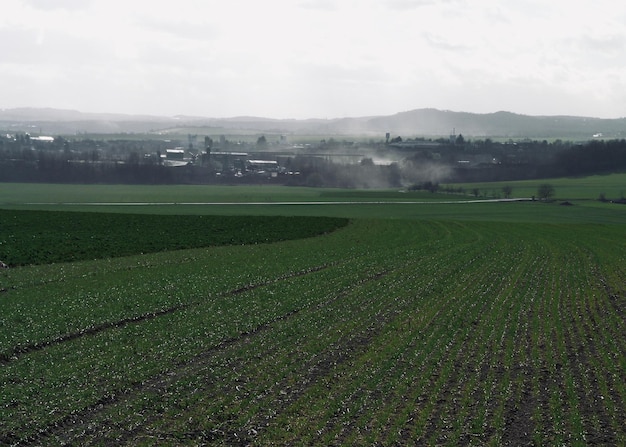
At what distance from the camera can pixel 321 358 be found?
23938 millimetres

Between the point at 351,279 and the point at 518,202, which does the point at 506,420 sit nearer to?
the point at 351,279

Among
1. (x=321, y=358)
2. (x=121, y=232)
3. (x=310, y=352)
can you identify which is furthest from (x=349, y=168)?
(x=321, y=358)

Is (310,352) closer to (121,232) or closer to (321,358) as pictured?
(321,358)

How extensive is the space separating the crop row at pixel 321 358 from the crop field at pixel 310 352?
0.07 metres

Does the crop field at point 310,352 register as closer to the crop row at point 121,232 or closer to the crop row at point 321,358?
the crop row at point 321,358

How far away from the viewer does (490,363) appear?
2397cm

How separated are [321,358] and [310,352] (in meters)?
0.77

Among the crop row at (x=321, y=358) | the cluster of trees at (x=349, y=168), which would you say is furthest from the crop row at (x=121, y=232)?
the cluster of trees at (x=349, y=168)

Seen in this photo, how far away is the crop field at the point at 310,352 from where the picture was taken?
1819cm

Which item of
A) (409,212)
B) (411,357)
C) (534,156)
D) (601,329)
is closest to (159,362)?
(411,357)

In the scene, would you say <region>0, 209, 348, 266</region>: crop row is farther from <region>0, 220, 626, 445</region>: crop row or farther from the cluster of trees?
the cluster of trees

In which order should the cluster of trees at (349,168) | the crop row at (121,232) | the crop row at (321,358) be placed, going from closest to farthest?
the crop row at (321,358) < the crop row at (121,232) < the cluster of trees at (349,168)

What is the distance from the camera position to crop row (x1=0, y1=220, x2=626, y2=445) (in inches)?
715

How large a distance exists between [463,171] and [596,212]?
57.7 m
